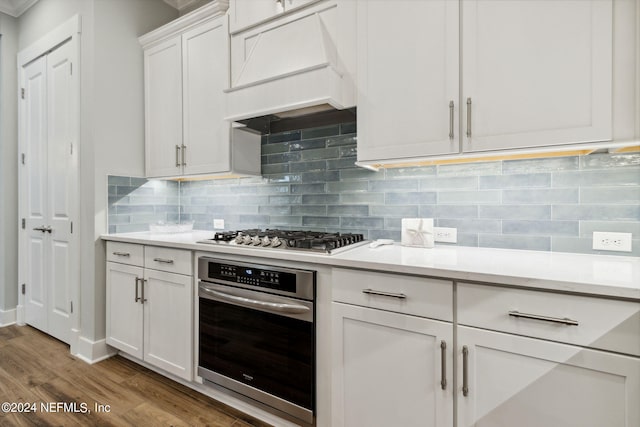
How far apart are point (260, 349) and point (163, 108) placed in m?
2.04

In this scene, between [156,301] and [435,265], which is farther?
[156,301]

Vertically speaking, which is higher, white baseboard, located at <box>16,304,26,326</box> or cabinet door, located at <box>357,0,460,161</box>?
cabinet door, located at <box>357,0,460,161</box>

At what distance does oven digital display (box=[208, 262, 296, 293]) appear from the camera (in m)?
1.66

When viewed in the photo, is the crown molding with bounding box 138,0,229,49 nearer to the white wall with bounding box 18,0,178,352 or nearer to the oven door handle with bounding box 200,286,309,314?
the white wall with bounding box 18,0,178,352

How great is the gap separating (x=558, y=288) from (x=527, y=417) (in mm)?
464

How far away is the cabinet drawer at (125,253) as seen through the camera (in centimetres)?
234

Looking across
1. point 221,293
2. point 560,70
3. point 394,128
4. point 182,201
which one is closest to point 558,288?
point 560,70

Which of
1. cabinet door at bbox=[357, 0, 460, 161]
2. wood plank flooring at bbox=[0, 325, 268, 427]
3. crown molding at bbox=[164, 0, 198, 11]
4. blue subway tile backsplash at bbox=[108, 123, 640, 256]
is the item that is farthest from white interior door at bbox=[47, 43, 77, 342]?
cabinet door at bbox=[357, 0, 460, 161]

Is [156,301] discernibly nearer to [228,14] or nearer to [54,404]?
[54,404]

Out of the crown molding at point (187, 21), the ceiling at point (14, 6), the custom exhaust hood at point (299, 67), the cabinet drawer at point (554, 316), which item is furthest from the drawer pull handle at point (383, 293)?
the ceiling at point (14, 6)

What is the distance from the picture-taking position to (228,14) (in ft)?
7.40

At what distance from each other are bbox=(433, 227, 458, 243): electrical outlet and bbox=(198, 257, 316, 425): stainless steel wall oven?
790mm

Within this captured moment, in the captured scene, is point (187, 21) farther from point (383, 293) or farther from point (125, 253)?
point (383, 293)

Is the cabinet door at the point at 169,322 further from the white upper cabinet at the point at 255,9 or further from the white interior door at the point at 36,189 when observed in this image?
the white upper cabinet at the point at 255,9
